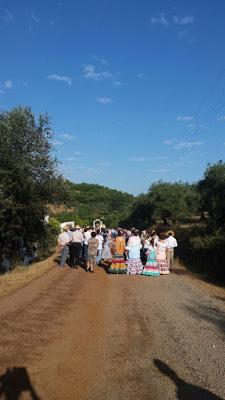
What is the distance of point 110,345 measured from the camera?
916cm

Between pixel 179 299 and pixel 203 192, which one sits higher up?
pixel 203 192

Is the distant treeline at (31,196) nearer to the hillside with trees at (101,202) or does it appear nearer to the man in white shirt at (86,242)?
the man in white shirt at (86,242)

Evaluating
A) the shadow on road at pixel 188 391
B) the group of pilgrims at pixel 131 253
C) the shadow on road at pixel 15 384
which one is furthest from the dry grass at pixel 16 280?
the shadow on road at pixel 188 391

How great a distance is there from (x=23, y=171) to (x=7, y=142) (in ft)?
4.76

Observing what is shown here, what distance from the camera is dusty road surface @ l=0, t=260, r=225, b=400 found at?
6.91 m

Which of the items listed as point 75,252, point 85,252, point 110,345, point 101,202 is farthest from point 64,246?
point 101,202

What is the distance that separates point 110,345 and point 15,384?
252cm

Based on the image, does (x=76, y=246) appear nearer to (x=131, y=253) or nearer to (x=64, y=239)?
(x=64, y=239)

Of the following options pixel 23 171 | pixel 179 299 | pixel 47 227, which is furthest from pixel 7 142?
pixel 179 299

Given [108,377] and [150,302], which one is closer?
[108,377]

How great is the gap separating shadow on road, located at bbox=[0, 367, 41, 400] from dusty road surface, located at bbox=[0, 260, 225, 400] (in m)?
0.01

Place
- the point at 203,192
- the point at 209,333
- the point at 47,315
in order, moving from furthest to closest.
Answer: the point at 203,192 → the point at 47,315 → the point at 209,333

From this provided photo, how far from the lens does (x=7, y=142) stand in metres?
24.2

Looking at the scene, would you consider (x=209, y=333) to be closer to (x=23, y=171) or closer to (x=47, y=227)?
(x=23, y=171)
